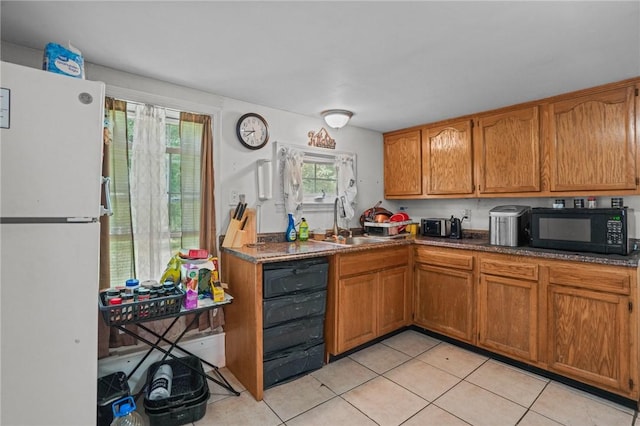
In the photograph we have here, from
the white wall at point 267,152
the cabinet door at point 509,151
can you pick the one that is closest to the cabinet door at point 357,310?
the white wall at point 267,152

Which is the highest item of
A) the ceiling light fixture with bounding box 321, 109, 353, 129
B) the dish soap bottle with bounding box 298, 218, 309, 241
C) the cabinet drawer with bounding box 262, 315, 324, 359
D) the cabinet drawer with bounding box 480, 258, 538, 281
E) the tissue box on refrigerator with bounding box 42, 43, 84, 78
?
the ceiling light fixture with bounding box 321, 109, 353, 129

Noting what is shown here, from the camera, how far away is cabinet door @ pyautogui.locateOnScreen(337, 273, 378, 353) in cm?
252

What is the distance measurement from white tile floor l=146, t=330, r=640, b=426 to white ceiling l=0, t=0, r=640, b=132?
7.18ft

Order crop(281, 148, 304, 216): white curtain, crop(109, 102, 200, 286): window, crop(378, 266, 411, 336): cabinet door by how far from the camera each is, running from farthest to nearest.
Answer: crop(281, 148, 304, 216): white curtain
crop(378, 266, 411, 336): cabinet door
crop(109, 102, 200, 286): window

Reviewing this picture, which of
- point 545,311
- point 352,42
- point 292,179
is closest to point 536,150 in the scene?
point 545,311

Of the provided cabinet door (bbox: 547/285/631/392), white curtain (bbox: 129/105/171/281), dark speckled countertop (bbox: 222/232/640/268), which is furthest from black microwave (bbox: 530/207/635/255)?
white curtain (bbox: 129/105/171/281)

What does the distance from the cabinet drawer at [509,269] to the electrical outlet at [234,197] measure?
2.16 metres

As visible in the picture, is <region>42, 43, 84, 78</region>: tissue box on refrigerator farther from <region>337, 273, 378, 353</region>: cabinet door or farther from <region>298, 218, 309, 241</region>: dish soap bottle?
<region>337, 273, 378, 353</region>: cabinet door

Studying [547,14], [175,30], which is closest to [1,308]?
[175,30]

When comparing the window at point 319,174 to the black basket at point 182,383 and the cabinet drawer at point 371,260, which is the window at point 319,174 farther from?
the black basket at point 182,383

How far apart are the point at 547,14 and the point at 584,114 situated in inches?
52.0

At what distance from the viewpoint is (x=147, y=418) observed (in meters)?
1.88

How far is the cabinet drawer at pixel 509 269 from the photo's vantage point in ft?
7.75

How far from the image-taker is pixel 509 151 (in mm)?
2783
